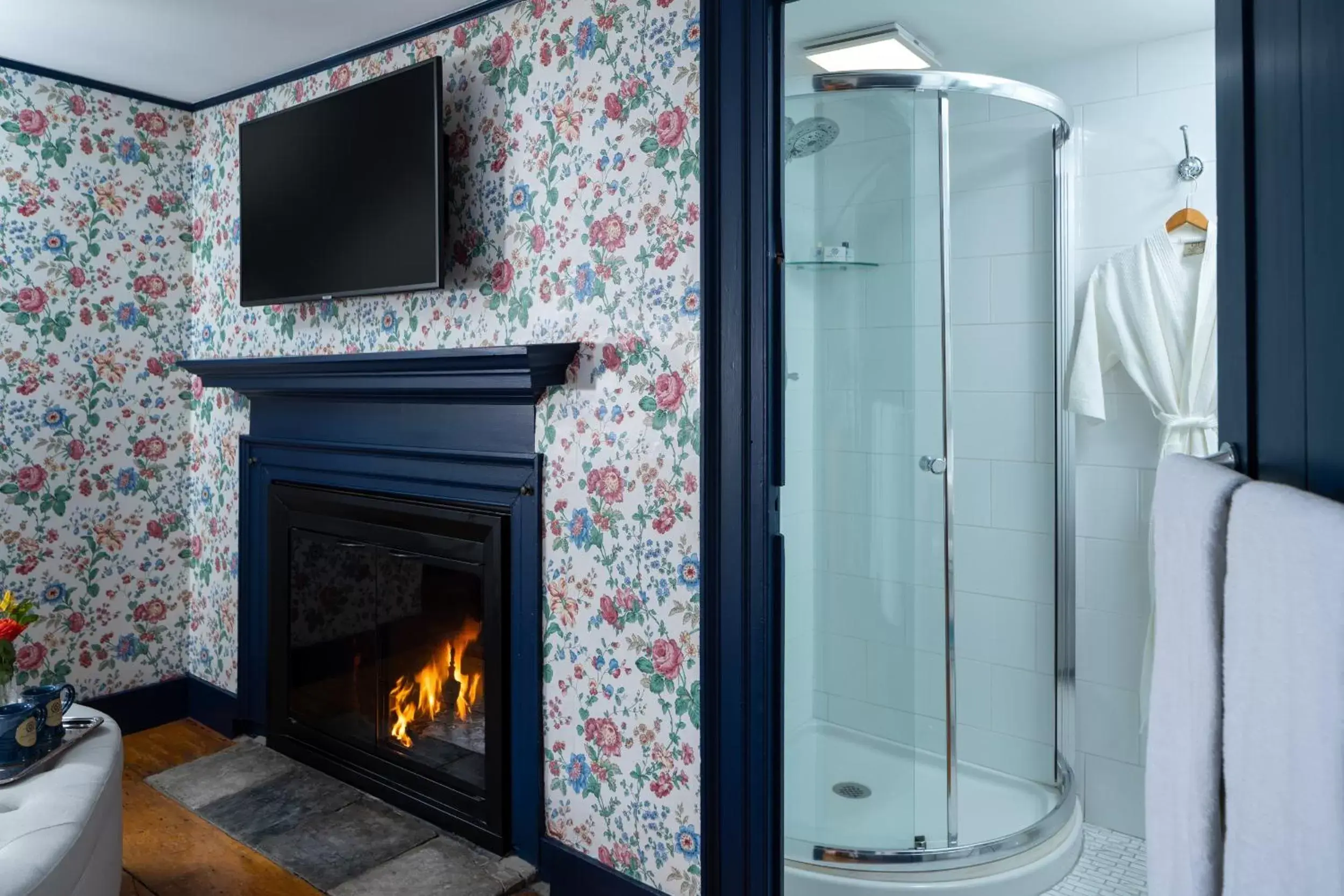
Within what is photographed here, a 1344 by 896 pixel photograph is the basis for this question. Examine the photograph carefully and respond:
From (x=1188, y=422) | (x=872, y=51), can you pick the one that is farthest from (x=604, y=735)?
(x=872, y=51)

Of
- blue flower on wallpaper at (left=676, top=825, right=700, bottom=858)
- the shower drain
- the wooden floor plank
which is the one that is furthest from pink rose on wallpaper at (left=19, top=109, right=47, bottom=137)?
the shower drain

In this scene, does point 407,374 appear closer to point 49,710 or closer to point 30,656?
point 49,710

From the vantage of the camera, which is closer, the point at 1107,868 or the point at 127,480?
the point at 1107,868

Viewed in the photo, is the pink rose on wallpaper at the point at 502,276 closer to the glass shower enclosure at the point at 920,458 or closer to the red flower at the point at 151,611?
the glass shower enclosure at the point at 920,458

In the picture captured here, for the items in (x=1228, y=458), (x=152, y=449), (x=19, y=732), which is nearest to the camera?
(x=1228, y=458)

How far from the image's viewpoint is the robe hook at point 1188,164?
7.58 feet

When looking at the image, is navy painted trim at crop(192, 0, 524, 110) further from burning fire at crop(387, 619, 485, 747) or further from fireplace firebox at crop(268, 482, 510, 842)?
burning fire at crop(387, 619, 485, 747)

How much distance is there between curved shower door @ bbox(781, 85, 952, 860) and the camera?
2.36 meters

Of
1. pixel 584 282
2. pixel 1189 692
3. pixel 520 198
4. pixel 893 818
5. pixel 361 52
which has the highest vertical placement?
pixel 361 52

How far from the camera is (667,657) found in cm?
197

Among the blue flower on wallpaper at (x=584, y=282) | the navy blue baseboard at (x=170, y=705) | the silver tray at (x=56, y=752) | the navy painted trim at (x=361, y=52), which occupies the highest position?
the navy painted trim at (x=361, y=52)

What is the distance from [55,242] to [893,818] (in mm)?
3167

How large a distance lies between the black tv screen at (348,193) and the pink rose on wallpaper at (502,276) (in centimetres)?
14

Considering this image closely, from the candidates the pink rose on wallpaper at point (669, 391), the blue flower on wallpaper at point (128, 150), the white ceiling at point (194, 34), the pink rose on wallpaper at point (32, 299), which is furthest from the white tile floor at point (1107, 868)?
the blue flower on wallpaper at point (128, 150)
